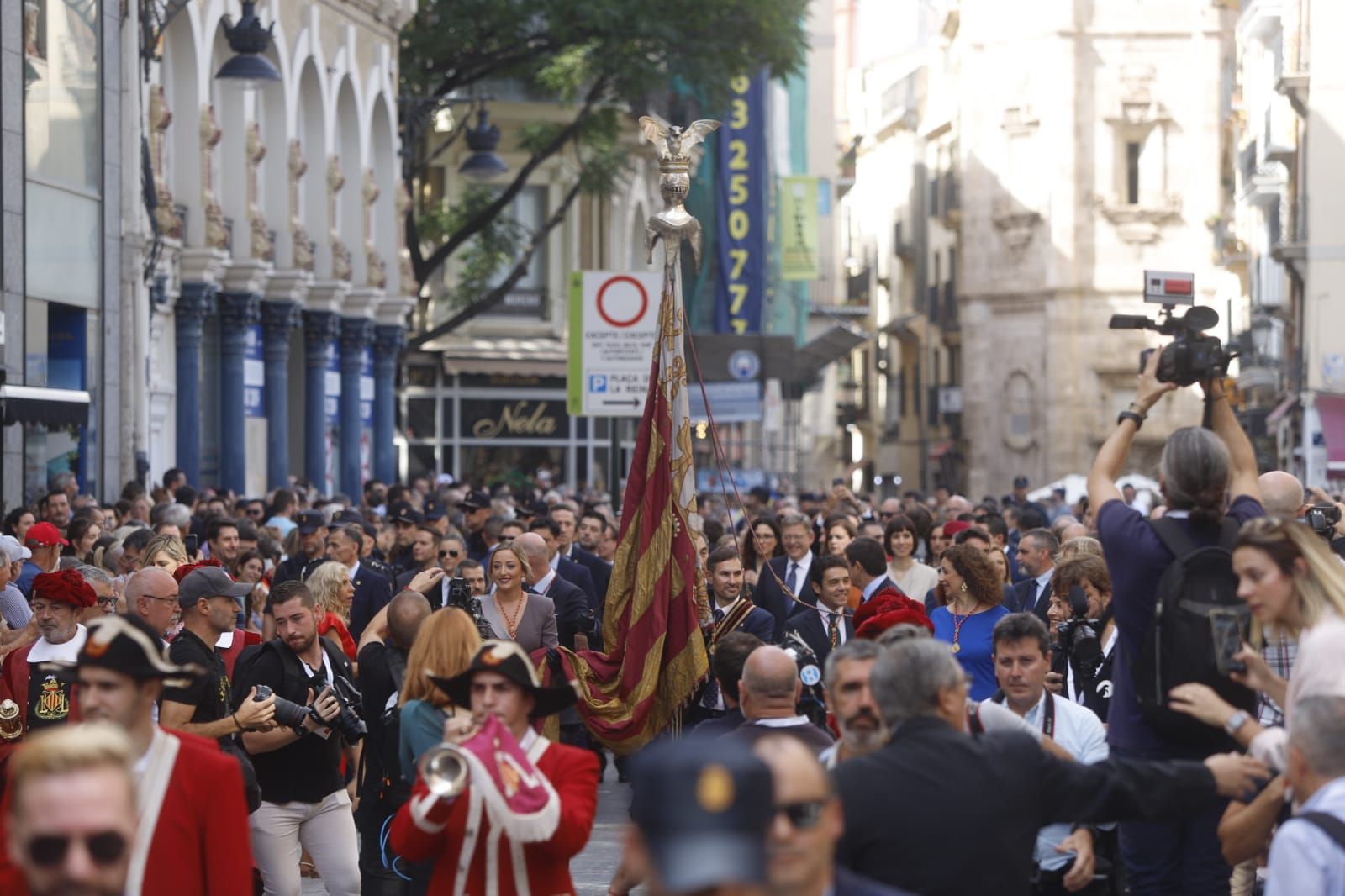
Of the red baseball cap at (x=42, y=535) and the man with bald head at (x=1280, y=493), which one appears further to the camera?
the red baseball cap at (x=42, y=535)

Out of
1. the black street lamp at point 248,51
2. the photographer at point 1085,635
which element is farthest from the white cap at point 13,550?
the black street lamp at point 248,51

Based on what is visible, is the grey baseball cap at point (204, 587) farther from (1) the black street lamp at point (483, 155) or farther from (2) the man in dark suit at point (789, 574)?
(1) the black street lamp at point (483, 155)

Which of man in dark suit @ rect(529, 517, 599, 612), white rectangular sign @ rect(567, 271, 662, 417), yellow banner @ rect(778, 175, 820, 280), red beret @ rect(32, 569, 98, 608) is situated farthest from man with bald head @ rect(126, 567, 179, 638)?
yellow banner @ rect(778, 175, 820, 280)

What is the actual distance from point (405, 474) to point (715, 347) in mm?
A: 10398

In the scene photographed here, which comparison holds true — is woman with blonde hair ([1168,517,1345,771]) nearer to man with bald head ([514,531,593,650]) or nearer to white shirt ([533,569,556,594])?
man with bald head ([514,531,593,650])

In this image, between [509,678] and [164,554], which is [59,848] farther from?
[164,554]

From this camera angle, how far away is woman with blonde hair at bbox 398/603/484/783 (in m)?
7.34

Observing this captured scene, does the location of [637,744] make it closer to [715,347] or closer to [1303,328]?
[715,347]

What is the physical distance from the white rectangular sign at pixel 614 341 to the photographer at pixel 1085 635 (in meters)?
12.3

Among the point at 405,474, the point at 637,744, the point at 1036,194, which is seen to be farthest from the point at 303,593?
the point at 1036,194

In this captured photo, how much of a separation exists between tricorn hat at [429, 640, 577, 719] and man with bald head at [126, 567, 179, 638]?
9.94 feet

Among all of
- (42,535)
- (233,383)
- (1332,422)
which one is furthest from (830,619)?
(1332,422)

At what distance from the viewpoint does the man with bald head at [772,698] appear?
734 cm

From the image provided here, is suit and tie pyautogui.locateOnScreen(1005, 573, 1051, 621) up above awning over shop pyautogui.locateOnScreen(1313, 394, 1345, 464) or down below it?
below
